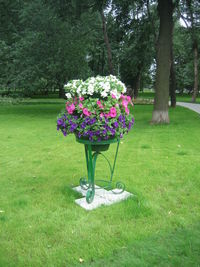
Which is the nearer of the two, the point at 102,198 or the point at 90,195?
the point at 90,195

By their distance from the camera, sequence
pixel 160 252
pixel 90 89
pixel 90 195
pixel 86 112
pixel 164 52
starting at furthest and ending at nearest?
pixel 164 52, pixel 90 195, pixel 90 89, pixel 86 112, pixel 160 252

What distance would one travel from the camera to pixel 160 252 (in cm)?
296

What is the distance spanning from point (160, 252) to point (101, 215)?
1.02m

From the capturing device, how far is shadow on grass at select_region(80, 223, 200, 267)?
2.81 m

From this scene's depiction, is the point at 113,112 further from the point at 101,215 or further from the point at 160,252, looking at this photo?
the point at 160,252

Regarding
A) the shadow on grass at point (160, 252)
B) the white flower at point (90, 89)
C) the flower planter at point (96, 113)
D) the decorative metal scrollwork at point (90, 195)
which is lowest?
the shadow on grass at point (160, 252)

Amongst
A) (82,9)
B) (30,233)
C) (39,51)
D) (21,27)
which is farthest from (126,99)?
(21,27)

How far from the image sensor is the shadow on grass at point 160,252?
9.21ft

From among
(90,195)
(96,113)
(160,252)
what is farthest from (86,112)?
(160,252)

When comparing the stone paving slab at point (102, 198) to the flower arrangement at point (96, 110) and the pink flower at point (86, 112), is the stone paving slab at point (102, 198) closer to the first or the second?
the flower arrangement at point (96, 110)

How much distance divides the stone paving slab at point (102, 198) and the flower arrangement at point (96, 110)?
90cm

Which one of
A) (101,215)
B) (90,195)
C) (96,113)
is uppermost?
(96,113)

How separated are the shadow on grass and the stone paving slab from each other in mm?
1015

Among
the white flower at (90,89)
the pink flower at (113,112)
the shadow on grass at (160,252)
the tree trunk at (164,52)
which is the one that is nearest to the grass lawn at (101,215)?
the shadow on grass at (160,252)
